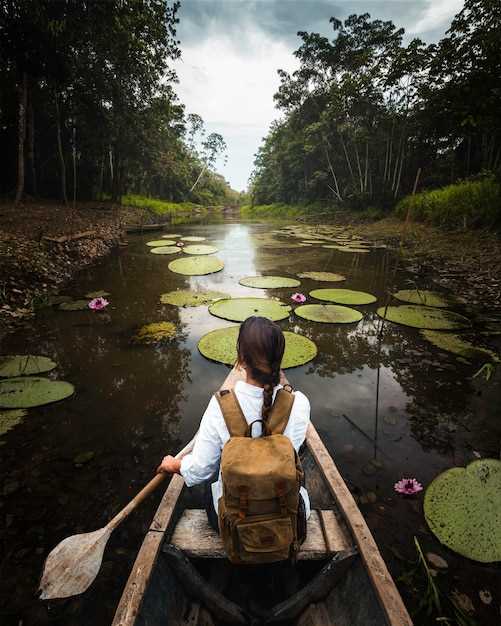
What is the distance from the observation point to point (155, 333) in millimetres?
3947

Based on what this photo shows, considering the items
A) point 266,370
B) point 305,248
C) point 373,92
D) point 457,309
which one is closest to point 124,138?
point 305,248

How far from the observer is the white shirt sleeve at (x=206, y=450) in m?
1.21

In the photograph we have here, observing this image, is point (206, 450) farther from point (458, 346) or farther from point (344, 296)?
point (344, 296)

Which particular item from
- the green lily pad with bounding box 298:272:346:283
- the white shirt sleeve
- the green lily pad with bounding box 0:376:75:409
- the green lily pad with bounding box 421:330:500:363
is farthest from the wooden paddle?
the green lily pad with bounding box 298:272:346:283

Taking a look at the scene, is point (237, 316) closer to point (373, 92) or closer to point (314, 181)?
point (373, 92)

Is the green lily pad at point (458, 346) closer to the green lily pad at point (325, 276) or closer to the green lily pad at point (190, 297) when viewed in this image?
the green lily pad at point (325, 276)

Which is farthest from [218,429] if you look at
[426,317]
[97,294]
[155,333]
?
[97,294]

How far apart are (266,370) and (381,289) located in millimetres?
5612

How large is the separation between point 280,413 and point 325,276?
19.6 ft

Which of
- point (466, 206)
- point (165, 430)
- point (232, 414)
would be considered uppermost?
point (466, 206)

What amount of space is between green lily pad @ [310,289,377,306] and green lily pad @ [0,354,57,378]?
406 centimetres

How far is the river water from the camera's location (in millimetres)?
1485

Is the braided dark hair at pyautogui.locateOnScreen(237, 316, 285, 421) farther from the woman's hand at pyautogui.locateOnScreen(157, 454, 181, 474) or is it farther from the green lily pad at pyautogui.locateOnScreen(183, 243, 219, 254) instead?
the green lily pad at pyautogui.locateOnScreen(183, 243, 219, 254)

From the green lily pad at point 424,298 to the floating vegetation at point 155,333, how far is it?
12.3 feet
